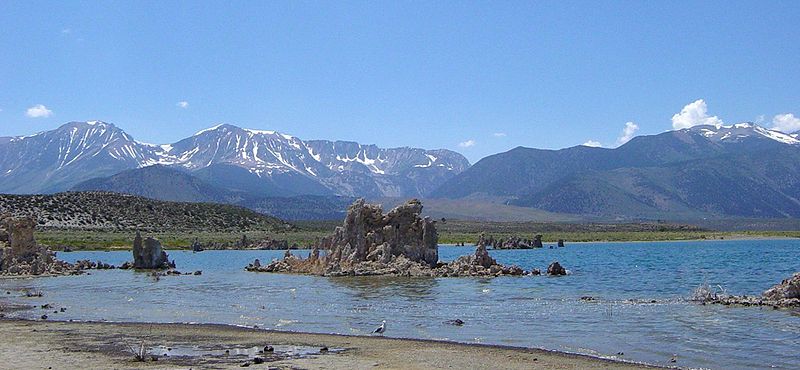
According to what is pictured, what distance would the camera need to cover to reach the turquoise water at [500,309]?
23.5 metres

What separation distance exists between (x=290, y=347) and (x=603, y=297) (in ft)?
64.6

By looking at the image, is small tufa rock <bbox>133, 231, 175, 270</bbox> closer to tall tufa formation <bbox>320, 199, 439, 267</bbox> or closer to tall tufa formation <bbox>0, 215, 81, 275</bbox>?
tall tufa formation <bbox>0, 215, 81, 275</bbox>

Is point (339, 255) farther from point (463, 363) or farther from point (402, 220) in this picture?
point (463, 363)

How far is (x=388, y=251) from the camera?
193 feet

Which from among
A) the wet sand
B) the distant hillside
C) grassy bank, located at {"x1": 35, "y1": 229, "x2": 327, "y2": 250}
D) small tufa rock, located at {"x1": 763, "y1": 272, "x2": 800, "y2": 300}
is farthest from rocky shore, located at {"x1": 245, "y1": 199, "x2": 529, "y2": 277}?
the distant hillside

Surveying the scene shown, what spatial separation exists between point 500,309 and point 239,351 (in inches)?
561

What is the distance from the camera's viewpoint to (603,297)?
37.9 metres

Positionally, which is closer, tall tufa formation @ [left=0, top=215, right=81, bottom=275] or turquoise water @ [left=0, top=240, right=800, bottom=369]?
turquoise water @ [left=0, top=240, right=800, bottom=369]

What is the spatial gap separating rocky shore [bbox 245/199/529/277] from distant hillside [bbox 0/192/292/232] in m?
80.6

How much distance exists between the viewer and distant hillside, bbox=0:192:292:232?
134m

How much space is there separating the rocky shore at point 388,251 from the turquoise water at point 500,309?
11.7ft

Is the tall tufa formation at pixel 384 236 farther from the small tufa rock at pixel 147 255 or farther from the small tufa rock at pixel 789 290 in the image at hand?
the small tufa rock at pixel 789 290

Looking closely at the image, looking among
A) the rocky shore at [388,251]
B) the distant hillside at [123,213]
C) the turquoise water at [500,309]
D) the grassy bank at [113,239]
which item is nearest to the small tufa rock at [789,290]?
the turquoise water at [500,309]

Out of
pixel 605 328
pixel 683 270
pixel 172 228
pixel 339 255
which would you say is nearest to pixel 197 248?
pixel 172 228
